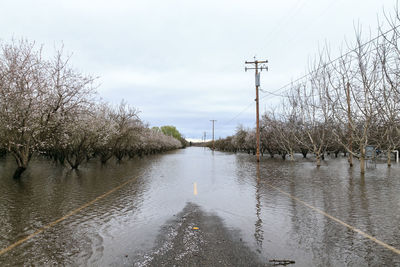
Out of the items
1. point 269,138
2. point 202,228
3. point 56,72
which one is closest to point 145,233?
point 202,228

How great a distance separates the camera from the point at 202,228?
6.29m

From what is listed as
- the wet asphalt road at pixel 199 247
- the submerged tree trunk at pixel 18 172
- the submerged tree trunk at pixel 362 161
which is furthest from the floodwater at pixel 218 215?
the submerged tree trunk at pixel 362 161

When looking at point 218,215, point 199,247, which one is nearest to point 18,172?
point 218,215

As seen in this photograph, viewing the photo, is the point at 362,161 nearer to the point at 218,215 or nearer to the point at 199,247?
the point at 218,215

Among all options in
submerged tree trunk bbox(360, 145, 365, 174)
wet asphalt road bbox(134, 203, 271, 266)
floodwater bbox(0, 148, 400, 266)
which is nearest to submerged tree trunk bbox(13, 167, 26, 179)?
floodwater bbox(0, 148, 400, 266)

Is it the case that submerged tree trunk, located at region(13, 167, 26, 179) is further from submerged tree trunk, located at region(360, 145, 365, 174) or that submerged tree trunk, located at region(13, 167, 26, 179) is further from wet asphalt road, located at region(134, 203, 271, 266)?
submerged tree trunk, located at region(360, 145, 365, 174)

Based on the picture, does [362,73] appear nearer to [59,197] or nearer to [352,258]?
[352,258]

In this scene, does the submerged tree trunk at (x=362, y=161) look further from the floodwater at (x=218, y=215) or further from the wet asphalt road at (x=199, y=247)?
the wet asphalt road at (x=199, y=247)

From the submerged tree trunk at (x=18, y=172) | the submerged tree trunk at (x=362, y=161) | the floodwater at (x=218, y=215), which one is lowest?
the floodwater at (x=218, y=215)

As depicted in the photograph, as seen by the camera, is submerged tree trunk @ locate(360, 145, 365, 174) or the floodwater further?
submerged tree trunk @ locate(360, 145, 365, 174)

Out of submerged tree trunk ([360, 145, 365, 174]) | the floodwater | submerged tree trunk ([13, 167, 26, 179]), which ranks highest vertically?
submerged tree trunk ([360, 145, 365, 174])

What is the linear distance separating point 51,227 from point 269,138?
4201 centimetres

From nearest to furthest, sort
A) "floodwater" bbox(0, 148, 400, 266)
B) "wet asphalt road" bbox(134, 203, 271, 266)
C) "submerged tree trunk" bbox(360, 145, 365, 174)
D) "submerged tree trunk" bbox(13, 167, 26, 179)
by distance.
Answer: "wet asphalt road" bbox(134, 203, 271, 266) < "floodwater" bbox(0, 148, 400, 266) < "submerged tree trunk" bbox(13, 167, 26, 179) < "submerged tree trunk" bbox(360, 145, 365, 174)

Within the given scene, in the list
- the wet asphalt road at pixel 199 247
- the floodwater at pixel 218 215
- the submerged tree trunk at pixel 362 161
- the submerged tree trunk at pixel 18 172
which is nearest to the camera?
the wet asphalt road at pixel 199 247
